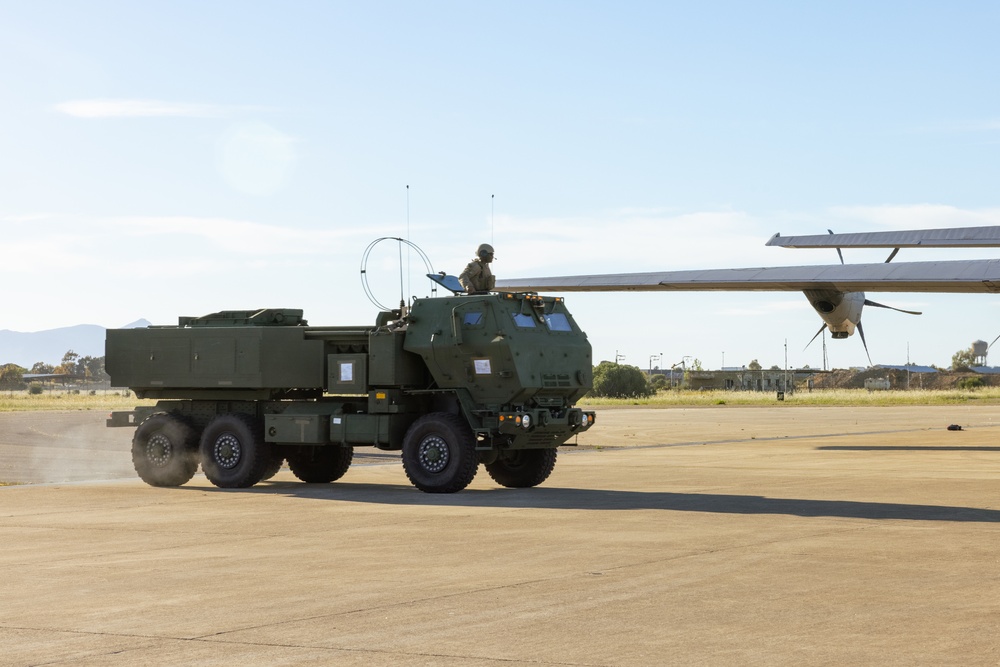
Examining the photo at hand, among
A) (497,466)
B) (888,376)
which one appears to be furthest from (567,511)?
(888,376)

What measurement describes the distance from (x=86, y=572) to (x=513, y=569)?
3556mm

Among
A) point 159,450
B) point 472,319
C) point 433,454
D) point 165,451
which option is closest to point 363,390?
point 433,454

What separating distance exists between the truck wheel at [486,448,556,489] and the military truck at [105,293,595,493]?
0.02 meters

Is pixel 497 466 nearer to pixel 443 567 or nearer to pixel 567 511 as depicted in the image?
pixel 567 511

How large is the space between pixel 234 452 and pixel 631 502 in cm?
698

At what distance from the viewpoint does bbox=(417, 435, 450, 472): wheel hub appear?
60.1 feet

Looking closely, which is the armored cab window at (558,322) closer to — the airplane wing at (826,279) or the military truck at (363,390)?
the military truck at (363,390)

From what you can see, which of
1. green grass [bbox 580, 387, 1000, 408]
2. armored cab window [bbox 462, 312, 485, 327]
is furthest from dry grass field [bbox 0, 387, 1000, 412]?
armored cab window [bbox 462, 312, 485, 327]

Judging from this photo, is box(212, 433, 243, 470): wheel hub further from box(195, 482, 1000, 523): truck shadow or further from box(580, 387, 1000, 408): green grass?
box(580, 387, 1000, 408): green grass

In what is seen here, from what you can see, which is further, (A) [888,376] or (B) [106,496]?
(A) [888,376]

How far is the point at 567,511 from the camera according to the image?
15398mm

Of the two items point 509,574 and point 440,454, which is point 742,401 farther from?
point 509,574

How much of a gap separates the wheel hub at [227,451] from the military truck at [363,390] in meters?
0.02

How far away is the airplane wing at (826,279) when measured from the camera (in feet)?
95.1
